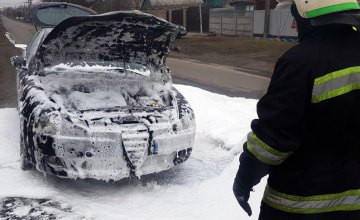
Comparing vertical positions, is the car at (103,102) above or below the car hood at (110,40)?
below

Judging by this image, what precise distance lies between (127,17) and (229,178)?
6.29ft

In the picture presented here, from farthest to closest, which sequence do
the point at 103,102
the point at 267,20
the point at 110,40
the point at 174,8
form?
1. the point at 174,8
2. the point at 267,20
3. the point at 110,40
4. the point at 103,102

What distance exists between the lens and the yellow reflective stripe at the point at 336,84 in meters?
1.71

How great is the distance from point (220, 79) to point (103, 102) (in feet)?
27.3

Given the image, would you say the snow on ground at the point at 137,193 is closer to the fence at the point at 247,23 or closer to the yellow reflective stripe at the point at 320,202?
the yellow reflective stripe at the point at 320,202

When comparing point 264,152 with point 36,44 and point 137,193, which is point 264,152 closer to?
point 137,193

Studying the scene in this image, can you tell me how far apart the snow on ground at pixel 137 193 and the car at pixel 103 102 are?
0.21m

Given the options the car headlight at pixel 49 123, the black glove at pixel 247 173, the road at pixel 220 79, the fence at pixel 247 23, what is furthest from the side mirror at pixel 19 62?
the fence at pixel 247 23

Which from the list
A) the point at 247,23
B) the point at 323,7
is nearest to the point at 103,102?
the point at 323,7

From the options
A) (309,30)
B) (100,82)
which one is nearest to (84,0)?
(100,82)

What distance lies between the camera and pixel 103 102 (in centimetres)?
449

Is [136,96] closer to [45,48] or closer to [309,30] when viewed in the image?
[45,48]

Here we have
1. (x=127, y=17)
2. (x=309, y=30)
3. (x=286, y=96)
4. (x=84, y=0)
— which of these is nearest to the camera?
(x=286, y=96)

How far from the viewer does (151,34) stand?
4.63 metres
